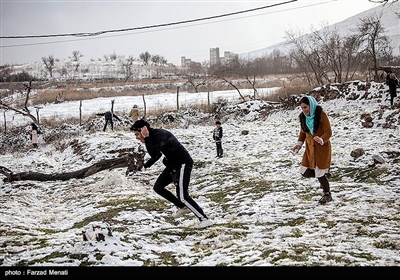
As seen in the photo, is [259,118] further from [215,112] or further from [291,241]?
[291,241]

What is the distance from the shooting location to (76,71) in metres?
77.9

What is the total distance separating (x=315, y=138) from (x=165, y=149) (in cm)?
248

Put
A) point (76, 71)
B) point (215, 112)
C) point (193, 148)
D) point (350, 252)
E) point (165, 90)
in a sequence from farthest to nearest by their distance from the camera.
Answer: point (76, 71) < point (165, 90) < point (215, 112) < point (193, 148) < point (350, 252)

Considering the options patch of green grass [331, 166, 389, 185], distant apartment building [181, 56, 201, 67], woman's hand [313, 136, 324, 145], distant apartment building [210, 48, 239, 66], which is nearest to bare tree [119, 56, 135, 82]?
distant apartment building [181, 56, 201, 67]

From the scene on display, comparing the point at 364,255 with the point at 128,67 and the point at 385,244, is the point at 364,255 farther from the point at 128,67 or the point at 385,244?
the point at 128,67

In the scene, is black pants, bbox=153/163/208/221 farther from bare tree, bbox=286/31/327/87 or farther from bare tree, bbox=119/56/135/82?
bare tree, bbox=119/56/135/82

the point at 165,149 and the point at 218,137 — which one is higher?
the point at 165,149

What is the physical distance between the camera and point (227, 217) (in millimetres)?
6691

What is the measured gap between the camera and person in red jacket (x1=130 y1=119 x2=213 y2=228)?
5.43 metres

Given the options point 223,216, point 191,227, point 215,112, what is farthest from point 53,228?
point 215,112

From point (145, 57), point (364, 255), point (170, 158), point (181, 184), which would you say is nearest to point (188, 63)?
point (145, 57)

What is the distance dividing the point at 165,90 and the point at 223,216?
47342mm

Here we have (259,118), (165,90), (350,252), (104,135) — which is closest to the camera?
(350,252)

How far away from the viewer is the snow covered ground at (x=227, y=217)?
432 cm
